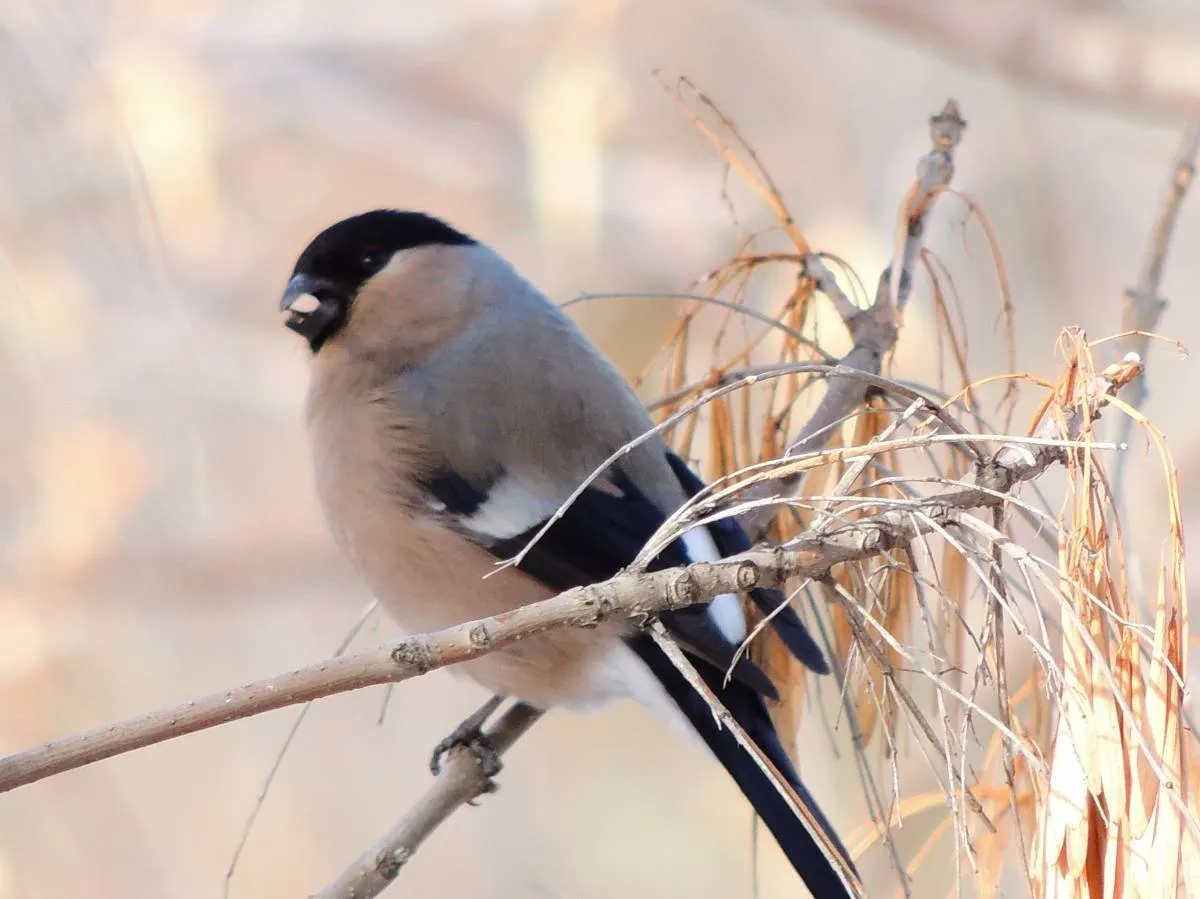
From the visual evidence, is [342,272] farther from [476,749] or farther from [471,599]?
[476,749]

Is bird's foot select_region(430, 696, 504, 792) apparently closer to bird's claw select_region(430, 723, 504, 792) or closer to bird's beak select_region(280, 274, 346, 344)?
bird's claw select_region(430, 723, 504, 792)

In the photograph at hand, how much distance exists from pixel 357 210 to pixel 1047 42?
2118 millimetres

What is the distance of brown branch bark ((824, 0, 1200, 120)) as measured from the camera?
2.90 meters

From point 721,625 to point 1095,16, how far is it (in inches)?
89.8

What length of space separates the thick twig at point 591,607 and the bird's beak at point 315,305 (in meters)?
1.06

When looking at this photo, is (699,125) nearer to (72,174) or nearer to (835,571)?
(835,571)

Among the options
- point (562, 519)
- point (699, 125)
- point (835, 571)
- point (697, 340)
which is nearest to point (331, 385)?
point (562, 519)

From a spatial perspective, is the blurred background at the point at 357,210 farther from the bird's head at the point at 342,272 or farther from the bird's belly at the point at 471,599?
the bird's belly at the point at 471,599

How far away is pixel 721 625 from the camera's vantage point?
5.18ft

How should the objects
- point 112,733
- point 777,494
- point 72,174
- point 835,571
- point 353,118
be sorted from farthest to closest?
1. point 353,118
2. point 72,174
3. point 777,494
4. point 835,571
5. point 112,733

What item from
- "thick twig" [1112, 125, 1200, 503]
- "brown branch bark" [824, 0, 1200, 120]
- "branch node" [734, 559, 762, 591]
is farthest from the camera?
"brown branch bark" [824, 0, 1200, 120]

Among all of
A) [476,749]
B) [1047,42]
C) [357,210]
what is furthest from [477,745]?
[357,210]

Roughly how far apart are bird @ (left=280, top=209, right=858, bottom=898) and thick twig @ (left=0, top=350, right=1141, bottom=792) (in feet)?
2.05

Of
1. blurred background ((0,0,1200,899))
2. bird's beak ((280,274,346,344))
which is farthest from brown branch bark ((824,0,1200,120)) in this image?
bird's beak ((280,274,346,344))
